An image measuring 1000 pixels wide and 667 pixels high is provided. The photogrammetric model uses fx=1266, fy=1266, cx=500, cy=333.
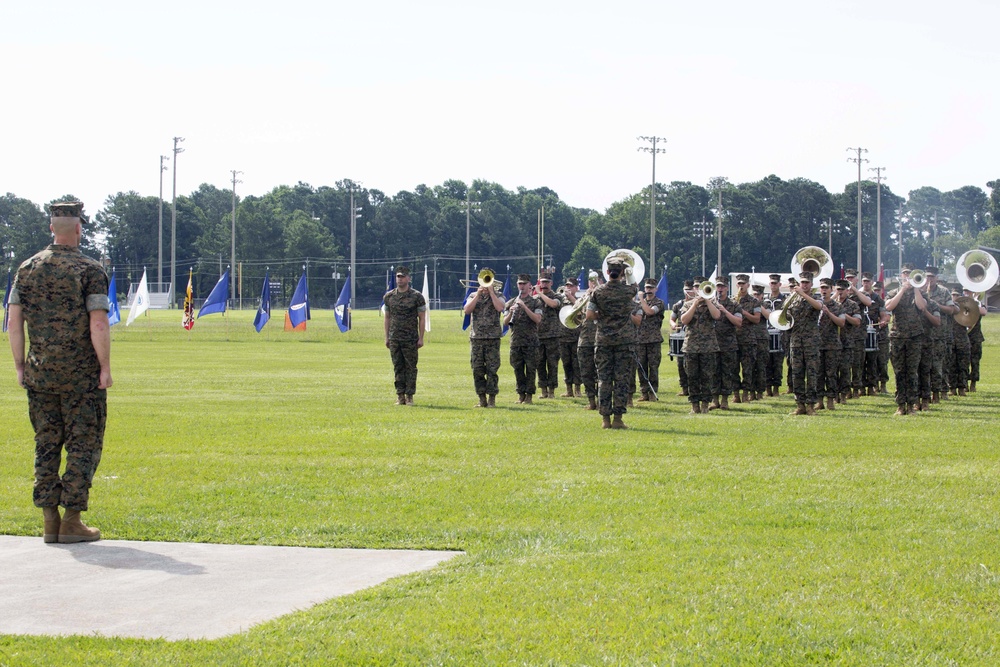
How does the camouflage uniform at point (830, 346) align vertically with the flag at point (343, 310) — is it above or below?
below

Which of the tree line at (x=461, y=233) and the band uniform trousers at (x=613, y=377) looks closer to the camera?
the band uniform trousers at (x=613, y=377)

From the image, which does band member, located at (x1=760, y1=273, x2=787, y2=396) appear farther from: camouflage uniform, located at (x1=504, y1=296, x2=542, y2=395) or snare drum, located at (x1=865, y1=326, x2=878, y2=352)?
camouflage uniform, located at (x1=504, y1=296, x2=542, y2=395)

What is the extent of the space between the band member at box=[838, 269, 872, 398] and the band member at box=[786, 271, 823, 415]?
1.31 meters

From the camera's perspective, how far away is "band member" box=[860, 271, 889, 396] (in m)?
22.6

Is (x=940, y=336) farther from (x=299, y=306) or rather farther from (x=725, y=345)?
(x=299, y=306)

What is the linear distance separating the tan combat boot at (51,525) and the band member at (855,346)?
45.3 feet

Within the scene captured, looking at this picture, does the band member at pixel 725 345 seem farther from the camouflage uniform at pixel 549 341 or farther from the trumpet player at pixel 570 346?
the camouflage uniform at pixel 549 341

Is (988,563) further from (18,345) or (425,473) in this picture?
(18,345)

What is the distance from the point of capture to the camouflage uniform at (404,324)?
19.3 metres

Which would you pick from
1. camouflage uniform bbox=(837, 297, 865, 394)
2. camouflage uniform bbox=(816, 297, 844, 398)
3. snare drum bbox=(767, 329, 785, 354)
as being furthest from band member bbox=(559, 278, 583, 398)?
camouflage uniform bbox=(837, 297, 865, 394)

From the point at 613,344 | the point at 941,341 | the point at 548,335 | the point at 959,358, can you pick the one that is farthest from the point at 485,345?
the point at 959,358

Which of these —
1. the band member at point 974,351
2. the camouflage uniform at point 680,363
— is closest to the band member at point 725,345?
the camouflage uniform at point 680,363

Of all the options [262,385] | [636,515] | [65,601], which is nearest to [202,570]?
[65,601]

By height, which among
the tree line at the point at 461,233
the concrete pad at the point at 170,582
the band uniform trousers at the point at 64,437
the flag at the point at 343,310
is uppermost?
the tree line at the point at 461,233
